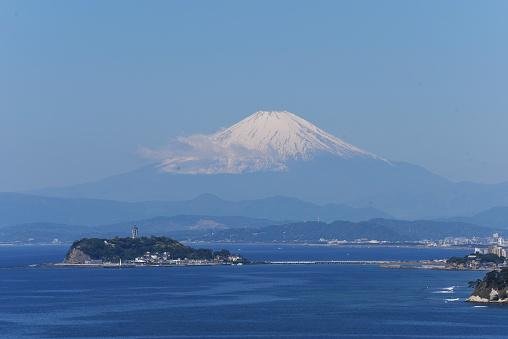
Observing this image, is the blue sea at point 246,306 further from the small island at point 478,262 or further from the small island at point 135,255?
the small island at point 135,255

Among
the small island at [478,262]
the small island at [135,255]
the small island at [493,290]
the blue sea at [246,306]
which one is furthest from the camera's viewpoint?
the small island at [135,255]

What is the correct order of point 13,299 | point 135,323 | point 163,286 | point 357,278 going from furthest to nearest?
point 357,278, point 163,286, point 13,299, point 135,323

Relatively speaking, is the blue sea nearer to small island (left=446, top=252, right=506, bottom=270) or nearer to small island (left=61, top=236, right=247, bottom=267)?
small island (left=446, top=252, right=506, bottom=270)

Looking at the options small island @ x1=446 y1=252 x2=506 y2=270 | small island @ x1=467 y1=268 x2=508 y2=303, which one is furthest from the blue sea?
small island @ x1=446 y1=252 x2=506 y2=270

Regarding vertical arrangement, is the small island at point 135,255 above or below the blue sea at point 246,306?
above

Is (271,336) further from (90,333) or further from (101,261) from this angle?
(101,261)

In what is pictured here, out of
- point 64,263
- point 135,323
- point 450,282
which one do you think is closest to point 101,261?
point 64,263

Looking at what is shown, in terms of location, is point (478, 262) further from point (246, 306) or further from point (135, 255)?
point (246, 306)

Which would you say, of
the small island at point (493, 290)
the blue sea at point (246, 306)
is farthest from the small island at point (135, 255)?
the small island at point (493, 290)
